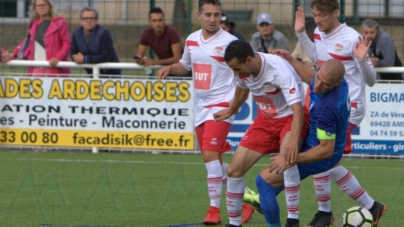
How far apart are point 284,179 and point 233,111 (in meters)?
1.03

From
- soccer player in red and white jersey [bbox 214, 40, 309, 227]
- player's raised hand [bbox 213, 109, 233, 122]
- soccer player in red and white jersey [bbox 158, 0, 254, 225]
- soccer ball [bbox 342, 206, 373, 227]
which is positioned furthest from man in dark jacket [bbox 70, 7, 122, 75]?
soccer ball [bbox 342, 206, 373, 227]

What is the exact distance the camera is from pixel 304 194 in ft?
31.9

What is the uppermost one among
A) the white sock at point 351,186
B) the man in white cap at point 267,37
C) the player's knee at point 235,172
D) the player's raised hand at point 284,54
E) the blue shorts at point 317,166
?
the man in white cap at point 267,37

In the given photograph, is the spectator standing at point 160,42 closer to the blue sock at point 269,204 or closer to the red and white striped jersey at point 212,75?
the red and white striped jersey at point 212,75

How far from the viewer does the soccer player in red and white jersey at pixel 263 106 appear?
6945 millimetres

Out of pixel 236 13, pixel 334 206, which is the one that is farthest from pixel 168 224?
pixel 236 13

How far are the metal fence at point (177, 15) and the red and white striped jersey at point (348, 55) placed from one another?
4.97 meters

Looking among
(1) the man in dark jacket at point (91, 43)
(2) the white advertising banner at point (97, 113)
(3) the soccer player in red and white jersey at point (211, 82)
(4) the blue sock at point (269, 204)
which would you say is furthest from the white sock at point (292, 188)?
(1) the man in dark jacket at point (91, 43)

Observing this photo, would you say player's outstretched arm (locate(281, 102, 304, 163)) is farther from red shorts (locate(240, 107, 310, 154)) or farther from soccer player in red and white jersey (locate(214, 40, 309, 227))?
red shorts (locate(240, 107, 310, 154))

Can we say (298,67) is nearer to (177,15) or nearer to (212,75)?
(212,75)

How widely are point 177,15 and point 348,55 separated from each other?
622 cm

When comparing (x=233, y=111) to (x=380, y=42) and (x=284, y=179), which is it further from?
(x=380, y=42)

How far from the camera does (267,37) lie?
12984 millimetres

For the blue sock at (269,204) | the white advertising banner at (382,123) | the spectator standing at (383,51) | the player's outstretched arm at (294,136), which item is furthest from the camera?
the spectator standing at (383,51)
